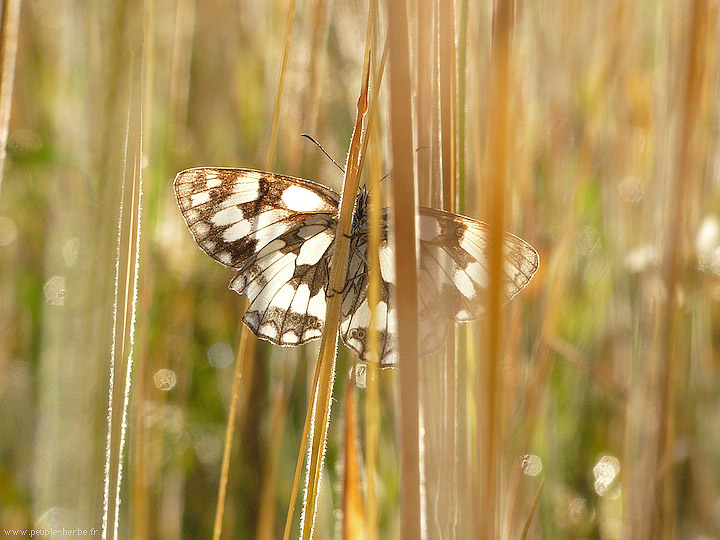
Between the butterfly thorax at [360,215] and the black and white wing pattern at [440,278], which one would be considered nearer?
the black and white wing pattern at [440,278]

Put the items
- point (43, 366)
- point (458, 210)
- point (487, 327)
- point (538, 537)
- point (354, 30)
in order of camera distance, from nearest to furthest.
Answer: point (487, 327), point (458, 210), point (538, 537), point (43, 366), point (354, 30)

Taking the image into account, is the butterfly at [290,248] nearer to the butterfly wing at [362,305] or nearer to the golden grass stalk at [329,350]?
the butterfly wing at [362,305]

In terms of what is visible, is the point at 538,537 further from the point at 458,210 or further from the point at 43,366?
the point at 43,366

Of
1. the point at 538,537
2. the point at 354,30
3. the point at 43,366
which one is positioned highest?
the point at 354,30

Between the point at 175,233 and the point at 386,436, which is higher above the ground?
the point at 175,233

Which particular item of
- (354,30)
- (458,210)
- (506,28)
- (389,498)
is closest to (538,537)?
(389,498)

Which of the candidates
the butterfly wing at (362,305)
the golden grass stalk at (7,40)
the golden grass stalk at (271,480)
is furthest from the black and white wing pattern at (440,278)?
the golden grass stalk at (7,40)

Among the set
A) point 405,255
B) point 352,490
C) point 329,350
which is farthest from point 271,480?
point 405,255
